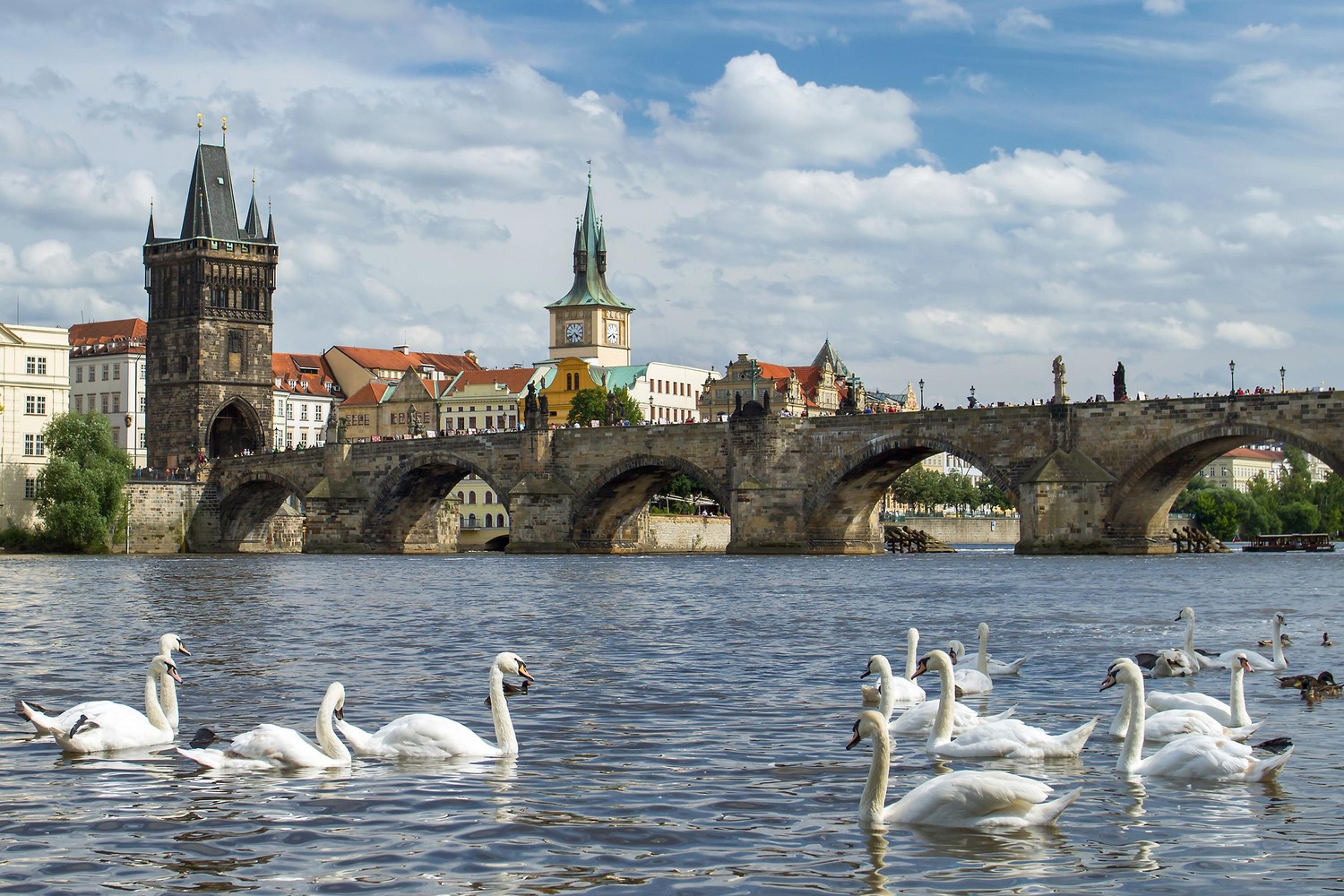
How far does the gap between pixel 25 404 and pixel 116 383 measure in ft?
111

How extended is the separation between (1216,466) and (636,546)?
100412 mm

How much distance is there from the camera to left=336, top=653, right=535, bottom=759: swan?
11578 mm

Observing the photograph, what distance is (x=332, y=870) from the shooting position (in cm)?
852

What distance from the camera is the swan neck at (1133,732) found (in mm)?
10984

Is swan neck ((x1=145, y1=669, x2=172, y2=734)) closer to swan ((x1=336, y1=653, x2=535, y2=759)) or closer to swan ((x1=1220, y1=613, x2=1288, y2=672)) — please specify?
swan ((x1=336, y1=653, x2=535, y2=759))

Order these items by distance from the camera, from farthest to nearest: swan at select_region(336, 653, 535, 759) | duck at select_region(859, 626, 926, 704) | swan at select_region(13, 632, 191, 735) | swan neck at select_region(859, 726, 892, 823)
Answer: duck at select_region(859, 626, 926, 704)
swan at select_region(13, 632, 191, 735)
swan at select_region(336, 653, 535, 759)
swan neck at select_region(859, 726, 892, 823)

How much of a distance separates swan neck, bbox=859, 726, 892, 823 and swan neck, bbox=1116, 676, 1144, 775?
2380 mm

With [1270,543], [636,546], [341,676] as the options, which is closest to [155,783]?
[341,676]

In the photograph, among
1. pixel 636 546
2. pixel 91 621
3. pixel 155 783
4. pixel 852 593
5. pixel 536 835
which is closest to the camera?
pixel 536 835

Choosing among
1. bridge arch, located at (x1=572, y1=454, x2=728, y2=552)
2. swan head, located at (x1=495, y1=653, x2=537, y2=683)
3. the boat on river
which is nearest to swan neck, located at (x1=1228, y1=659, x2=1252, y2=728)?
swan head, located at (x1=495, y1=653, x2=537, y2=683)

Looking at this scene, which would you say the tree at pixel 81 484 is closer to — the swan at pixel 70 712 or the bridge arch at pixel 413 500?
the bridge arch at pixel 413 500

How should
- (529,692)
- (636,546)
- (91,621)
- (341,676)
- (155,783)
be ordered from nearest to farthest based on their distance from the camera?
(155,783)
(529,692)
(341,676)
(91,621)
(636,546)

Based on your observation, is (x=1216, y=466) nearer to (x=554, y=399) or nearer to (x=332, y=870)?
(x=554, y=399)

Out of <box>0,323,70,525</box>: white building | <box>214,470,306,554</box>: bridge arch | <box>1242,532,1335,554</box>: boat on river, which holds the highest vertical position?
<box>0,323,70,525</box>: white building
